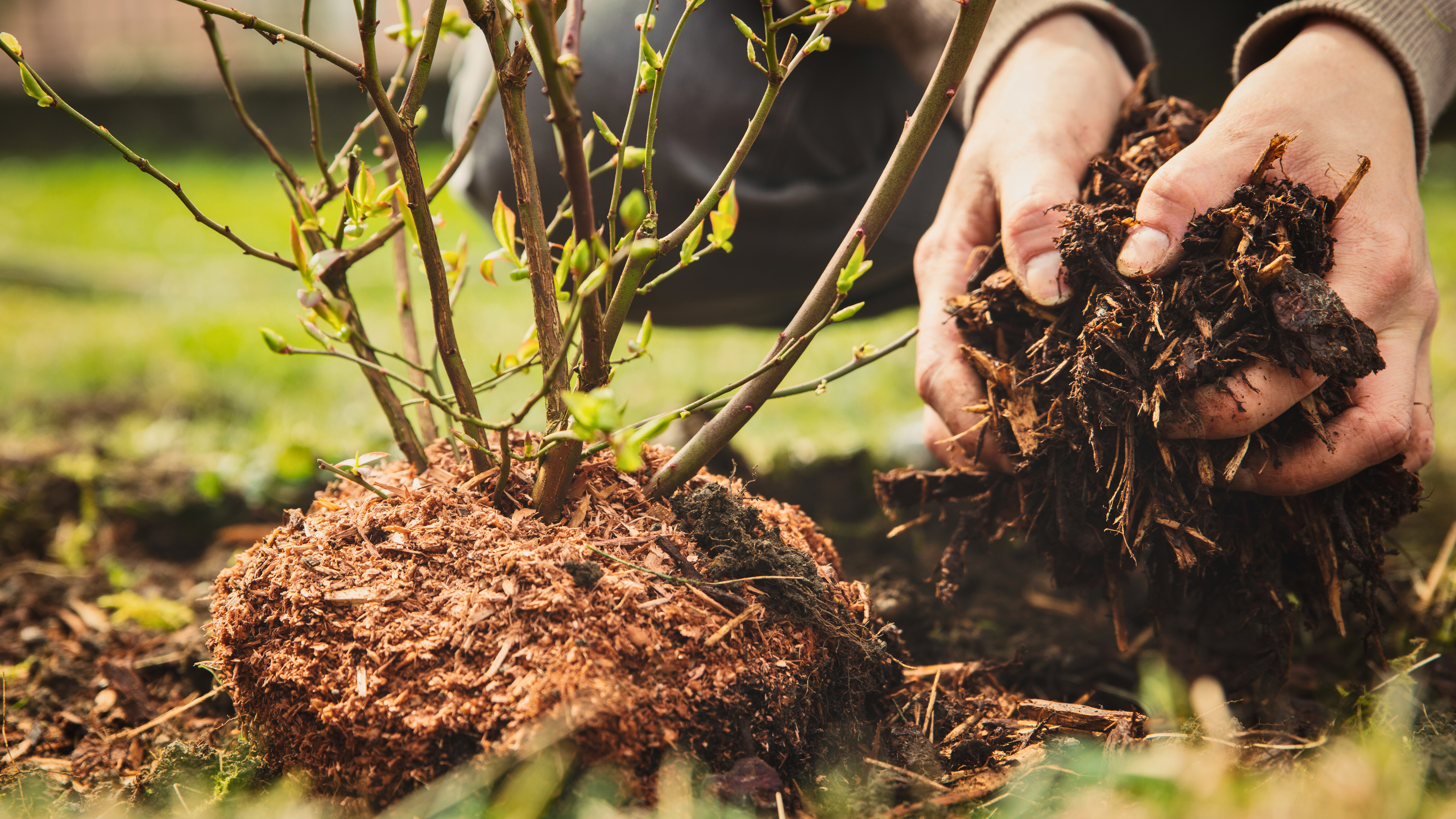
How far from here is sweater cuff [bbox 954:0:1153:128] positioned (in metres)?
1.57

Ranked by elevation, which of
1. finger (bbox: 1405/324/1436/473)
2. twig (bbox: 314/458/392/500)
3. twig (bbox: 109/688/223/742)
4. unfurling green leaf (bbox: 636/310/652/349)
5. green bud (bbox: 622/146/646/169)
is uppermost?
green bud (bbox: 622/146/646/169)

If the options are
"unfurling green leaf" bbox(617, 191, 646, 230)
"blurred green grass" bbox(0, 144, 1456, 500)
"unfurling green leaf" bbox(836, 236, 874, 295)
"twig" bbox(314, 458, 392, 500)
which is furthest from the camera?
"blurred green grass" bbox(0, 144, 1456, 500)

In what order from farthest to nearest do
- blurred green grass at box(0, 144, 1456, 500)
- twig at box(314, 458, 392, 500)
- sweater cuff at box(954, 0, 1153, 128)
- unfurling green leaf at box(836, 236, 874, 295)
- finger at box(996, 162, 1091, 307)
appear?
blurred green grass at box(0, 144, 1456, 500) < sweater cuff at box(954, 0, 1153, 128) < finger at box(996, 162, 1091, 307) < twig at box(314, 458, 392, 500) < unfurling green leaf at box(836, 236, 874, 295)

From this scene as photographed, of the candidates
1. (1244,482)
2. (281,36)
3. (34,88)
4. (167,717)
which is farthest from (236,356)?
(1244,482)

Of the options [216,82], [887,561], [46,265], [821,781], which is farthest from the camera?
[216,82]

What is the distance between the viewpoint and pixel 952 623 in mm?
1671

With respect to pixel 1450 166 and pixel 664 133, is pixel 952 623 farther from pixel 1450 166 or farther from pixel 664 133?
pixel 1450 166

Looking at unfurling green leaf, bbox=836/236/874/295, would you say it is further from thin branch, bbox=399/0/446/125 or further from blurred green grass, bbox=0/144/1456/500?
thin branch, bbox=399/0/446/125

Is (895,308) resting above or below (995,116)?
below

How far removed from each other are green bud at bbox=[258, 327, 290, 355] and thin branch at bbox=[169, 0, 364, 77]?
309 mm

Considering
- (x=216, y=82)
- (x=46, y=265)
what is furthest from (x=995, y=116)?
(x=216, y=82)

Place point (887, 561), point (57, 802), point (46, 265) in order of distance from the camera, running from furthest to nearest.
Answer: point (46, 265), point (887, 561), point (57, 802)

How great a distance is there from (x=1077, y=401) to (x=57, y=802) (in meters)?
1.51

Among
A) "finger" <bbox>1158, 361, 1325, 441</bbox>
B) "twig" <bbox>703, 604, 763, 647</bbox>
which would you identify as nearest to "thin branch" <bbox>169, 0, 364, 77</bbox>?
"twig" <bbox>703, 604, 763, 647</bbox>
